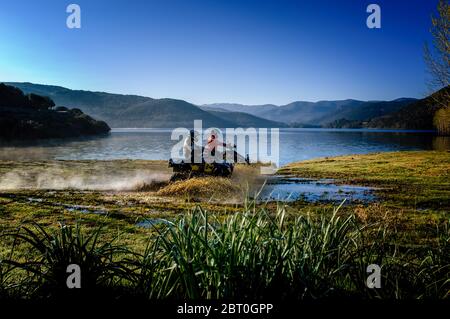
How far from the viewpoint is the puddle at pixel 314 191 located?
1686 centimetres

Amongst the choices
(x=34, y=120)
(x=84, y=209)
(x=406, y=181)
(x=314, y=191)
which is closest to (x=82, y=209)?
(x=84, y=209)

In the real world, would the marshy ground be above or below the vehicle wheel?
below

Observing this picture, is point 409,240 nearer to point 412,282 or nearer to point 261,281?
point 412,282

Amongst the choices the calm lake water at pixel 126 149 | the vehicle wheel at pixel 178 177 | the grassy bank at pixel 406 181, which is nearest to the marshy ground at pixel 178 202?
the grassy bank at pixel 406 181

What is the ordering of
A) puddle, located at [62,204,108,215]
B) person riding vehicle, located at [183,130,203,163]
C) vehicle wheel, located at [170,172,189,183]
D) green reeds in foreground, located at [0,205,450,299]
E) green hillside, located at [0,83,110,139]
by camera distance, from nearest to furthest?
1. green reeds in foreground, located at [0,205,450,299]
2. puddle, located at [62,204,108,215]
3. vehicle wheel, located at [170,172,189,183]
4. person riding vehicle, located at [183,130,203,163]
5. green hillside, located at [0,83,110,139]

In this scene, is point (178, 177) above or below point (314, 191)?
above

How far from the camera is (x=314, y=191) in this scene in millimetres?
19328

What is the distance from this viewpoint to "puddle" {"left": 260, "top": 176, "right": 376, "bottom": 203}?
664 inches

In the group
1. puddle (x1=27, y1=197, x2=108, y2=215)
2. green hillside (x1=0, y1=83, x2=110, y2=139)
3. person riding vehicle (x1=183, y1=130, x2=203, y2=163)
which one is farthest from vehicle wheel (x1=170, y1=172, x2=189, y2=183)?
green hillside (x1=0, y1=83, x2=110, y2=139)

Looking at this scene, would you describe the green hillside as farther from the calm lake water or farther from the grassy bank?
the grassy bank

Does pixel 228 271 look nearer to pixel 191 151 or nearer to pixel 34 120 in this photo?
pixel 191 151

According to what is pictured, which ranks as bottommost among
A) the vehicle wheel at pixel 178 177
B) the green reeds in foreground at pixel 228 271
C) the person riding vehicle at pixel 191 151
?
the vehicle wheel at pixel 178 177

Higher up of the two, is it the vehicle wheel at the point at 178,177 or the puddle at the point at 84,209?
the vehicle wheel at the point at 178,177

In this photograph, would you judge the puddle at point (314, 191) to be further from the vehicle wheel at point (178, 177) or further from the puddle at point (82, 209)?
the puddle at point (82, 209)
